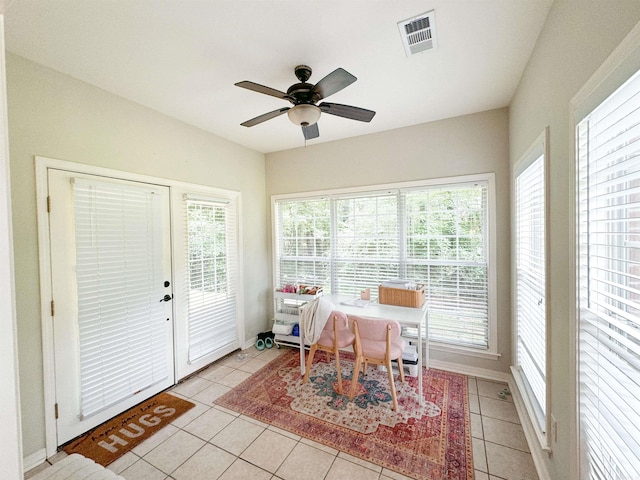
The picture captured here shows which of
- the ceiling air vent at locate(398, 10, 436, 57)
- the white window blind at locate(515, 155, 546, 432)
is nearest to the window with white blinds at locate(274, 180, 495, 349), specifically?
the white window blind at locate(515, 155, 546, 432)

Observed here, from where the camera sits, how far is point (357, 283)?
3.55 m

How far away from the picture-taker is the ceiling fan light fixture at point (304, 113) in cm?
190

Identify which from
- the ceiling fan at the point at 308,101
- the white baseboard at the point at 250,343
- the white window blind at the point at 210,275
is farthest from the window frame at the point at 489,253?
the white baseboard at the point at 250,343

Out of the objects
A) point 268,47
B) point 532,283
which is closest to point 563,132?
point 532,283

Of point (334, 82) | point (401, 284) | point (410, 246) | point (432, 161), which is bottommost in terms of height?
point (401, 284)

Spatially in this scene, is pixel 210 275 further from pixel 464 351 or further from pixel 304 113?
pixel 464 351

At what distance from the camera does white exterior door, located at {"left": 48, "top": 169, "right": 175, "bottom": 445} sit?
6.76 feet

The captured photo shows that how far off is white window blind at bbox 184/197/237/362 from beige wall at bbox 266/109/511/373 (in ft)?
3.87

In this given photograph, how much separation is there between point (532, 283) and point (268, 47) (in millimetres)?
2536

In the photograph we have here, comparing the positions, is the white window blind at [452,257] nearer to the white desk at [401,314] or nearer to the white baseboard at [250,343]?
the white desk at [401,314]

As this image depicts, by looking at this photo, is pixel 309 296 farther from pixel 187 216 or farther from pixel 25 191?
pixel 25 191

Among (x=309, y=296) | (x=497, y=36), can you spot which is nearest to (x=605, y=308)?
(x=497, y=36)

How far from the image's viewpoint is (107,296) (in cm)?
232

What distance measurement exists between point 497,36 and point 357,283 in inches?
107
